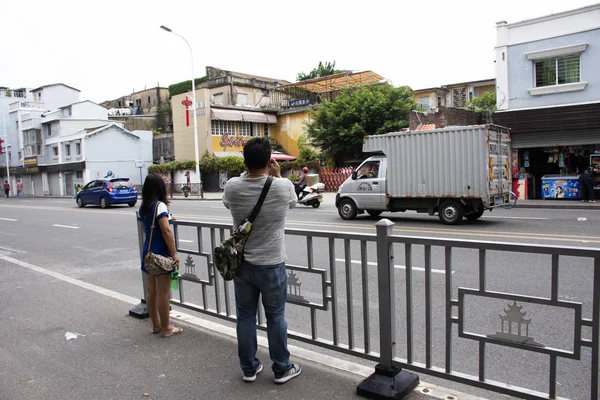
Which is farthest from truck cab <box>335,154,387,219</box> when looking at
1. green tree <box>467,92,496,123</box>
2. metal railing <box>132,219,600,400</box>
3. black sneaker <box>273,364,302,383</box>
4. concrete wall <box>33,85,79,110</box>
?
concrete wall <box>33,85,79,110</box>

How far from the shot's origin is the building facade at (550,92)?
1872 centimetres

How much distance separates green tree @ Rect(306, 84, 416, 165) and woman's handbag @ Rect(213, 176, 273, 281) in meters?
27.8

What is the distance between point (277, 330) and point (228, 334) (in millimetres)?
1339

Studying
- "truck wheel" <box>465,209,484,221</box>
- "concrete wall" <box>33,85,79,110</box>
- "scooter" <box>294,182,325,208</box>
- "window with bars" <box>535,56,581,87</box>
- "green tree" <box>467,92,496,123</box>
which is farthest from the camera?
"concrete wall" <box>33,85,79,110</box>

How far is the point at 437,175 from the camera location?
13.1 metres

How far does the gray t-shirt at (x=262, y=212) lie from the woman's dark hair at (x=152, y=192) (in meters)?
1.40

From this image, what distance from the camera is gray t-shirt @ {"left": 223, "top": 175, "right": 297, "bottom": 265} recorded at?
3.33m

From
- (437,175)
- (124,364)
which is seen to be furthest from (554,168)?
(124,364)

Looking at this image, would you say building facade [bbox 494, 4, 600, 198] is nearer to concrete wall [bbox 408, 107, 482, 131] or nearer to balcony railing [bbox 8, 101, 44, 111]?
concrete wall [bbox 408, 107, 482, 131]

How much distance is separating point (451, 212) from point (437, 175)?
110cm

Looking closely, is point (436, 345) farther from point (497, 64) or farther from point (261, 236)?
point (497, 64)

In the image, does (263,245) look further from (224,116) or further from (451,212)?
(224,116)

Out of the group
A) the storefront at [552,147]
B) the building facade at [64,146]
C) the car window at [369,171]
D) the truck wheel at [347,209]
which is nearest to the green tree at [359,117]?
the storefront at [552,147]

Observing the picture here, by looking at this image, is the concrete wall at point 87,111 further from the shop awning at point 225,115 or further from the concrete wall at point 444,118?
the concrete wall at point 444,118
